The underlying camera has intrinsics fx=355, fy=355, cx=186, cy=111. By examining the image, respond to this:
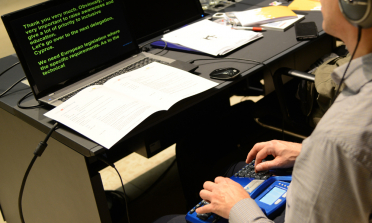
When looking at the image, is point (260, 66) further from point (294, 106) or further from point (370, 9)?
point (370, 9)

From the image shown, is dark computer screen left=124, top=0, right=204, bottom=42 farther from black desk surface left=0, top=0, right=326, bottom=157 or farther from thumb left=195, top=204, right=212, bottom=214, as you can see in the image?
thumb left=195, top=204, right=212, bottom=214

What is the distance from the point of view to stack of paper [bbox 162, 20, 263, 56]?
4.93ft

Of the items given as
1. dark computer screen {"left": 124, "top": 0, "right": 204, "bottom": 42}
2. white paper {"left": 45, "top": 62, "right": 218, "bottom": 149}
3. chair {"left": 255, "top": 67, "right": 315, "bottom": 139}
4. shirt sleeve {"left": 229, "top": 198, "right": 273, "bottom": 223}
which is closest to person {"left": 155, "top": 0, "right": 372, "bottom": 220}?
shirt sleeve {"left": 229, "top": 198, "right": 273, "bottom": 223}

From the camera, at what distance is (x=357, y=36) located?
2.08 feet

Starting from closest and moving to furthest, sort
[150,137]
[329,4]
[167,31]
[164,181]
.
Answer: [329,4], [150,137], [167,31], [164,181]

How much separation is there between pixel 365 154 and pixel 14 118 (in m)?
1.23

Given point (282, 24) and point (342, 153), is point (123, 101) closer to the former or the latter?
point (342, 153)

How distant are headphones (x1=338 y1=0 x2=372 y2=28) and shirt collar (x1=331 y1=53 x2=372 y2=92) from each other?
0.06 meters

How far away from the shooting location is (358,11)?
0.60 meters

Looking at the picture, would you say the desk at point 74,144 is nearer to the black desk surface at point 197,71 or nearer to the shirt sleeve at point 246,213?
the black desk surface at point 197,71

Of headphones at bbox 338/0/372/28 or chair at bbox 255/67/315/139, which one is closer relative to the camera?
headphones at bbox 338/0/372/28

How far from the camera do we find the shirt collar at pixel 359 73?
597 millimetres

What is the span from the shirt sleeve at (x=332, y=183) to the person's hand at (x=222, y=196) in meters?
0.25

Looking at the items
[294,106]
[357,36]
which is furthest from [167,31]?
[357,36]
